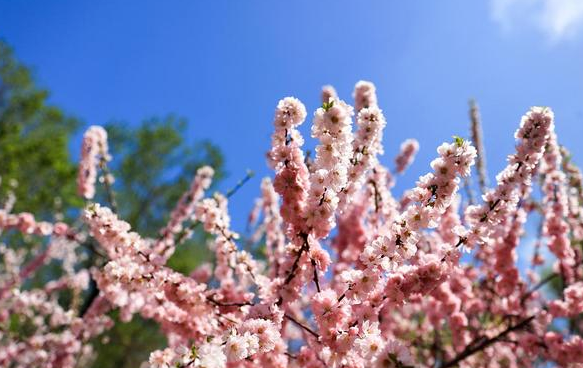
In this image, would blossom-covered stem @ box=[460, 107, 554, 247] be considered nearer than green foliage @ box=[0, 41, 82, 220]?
Yes

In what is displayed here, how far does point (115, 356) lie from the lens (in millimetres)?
16250

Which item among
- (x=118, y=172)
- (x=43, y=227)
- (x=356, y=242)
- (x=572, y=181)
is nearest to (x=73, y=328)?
(x=43, y=227)

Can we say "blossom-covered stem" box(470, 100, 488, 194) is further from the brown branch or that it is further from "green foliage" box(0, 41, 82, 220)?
"green foliage" box(0, 41, 82, 220)

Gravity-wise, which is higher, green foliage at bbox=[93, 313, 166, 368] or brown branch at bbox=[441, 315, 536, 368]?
green foliage at bbox=[93, 313, 166, 368]

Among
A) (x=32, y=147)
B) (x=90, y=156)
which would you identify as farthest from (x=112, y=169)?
(x=90, y=156)

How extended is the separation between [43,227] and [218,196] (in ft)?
9.05

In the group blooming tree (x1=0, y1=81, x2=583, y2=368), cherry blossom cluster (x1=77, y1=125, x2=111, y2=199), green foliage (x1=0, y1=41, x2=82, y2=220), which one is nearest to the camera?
blooming tree (x1=0, y1=81, x2=583, y2=368)

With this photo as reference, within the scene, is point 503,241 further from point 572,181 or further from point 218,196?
point 218,196

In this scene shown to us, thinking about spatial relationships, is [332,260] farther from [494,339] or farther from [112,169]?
[112,169]

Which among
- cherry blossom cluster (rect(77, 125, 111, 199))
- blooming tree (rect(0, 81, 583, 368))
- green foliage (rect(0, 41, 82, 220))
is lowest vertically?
blooming tree (rect(0, 81, 583, 368))

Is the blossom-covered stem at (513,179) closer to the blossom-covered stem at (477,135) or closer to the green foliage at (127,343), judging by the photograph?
the blossom-covered stem at (477,135)

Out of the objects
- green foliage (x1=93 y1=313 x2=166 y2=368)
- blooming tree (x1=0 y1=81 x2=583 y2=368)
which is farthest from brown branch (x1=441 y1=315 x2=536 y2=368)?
green foliage (x1=93 y1=313 x2=166 y2=368)

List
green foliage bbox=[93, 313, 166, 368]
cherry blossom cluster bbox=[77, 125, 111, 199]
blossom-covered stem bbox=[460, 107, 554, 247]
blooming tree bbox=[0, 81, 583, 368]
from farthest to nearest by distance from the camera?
1. green foliage bbox=[93, 313, 166, 368]
2. cherry blossom cluster bbox=[77, 125, 111, 199]
3. blossom-covered stem bbox=[460, 107, 554, 247]
4. blooming tree bbox=[0, 81, 583, 368]

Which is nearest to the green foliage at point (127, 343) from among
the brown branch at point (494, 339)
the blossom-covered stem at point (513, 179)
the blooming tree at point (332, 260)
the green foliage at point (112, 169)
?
the green foliage at point (112, 169)
